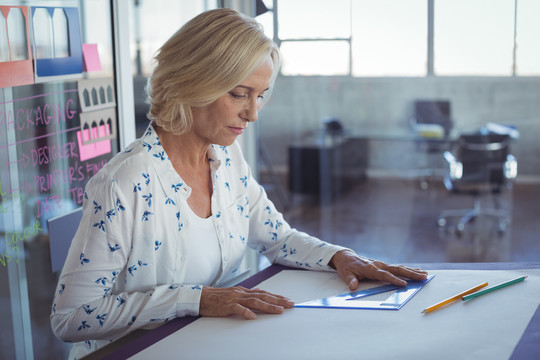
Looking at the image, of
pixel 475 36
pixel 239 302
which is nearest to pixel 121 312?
pixel 239 302

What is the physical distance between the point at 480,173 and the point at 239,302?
2.38 meters

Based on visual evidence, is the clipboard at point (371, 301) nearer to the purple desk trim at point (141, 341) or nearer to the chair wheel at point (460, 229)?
the purple desk trim at point (141, 341)

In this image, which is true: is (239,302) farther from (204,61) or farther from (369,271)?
(204,61)

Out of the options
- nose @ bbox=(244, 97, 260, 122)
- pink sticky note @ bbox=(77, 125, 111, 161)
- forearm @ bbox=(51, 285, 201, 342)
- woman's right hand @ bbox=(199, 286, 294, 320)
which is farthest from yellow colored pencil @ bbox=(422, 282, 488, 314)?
pink sticky note @ bbox=(77, 125, 111, 161)

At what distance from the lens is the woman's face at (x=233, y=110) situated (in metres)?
1.45

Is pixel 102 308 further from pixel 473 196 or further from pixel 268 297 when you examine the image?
pixel 473 196

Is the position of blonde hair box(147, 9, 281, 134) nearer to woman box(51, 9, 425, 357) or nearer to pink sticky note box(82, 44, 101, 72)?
woman box(51, 9, 425, 357)

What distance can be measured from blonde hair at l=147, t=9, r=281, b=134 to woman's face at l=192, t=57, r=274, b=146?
0.07 feet

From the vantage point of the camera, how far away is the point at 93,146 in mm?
2180

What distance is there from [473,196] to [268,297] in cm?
220

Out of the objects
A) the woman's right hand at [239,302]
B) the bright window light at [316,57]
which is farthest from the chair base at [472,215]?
the woman's right hand at [239,302]

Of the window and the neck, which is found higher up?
the window

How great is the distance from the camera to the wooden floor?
315 cm

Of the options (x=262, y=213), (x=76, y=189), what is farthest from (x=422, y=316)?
(x=76, y=189)
